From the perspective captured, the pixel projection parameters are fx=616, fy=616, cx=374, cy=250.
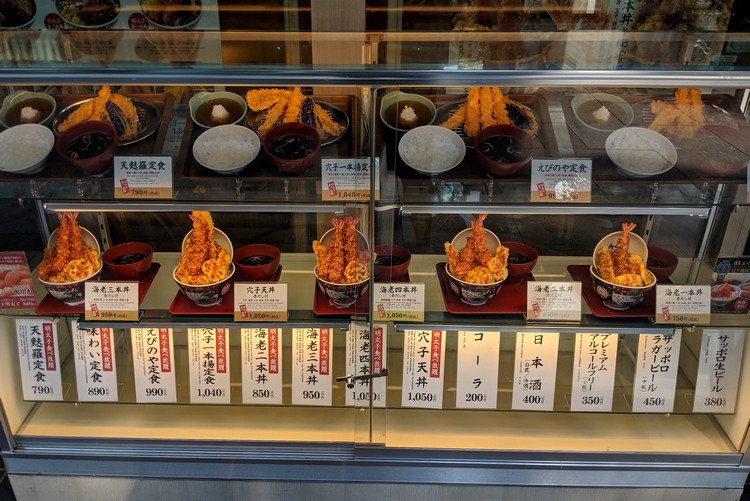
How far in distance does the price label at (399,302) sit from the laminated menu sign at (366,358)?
44 millimetres

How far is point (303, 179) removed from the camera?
5.32ft

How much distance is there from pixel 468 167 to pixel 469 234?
0.26 metres

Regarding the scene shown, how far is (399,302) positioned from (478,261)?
0.27 m

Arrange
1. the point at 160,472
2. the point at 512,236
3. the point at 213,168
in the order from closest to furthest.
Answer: the point at 213,168 → the point at 160,472 → the point at 512,236

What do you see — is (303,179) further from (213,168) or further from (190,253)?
(190,253)

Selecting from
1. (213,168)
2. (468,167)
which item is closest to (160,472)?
(213,168)

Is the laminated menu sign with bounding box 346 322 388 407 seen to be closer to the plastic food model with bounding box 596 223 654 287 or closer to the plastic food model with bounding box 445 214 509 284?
the plastic food model with bounding box 445 214 509 284

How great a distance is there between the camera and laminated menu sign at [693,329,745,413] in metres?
1.79

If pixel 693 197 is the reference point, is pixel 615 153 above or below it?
above

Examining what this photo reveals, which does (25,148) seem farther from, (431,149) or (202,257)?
(431,149)

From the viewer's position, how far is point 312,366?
186 cm

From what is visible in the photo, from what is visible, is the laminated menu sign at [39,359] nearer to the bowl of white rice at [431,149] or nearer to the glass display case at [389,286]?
the glass display case at [389,286]

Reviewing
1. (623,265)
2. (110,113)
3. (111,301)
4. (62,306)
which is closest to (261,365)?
(111,301)

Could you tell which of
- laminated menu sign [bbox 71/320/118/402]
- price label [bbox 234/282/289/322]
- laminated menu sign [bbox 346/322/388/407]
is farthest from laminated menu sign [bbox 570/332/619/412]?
laminated menu sign [bbox 71/320/118/402]
